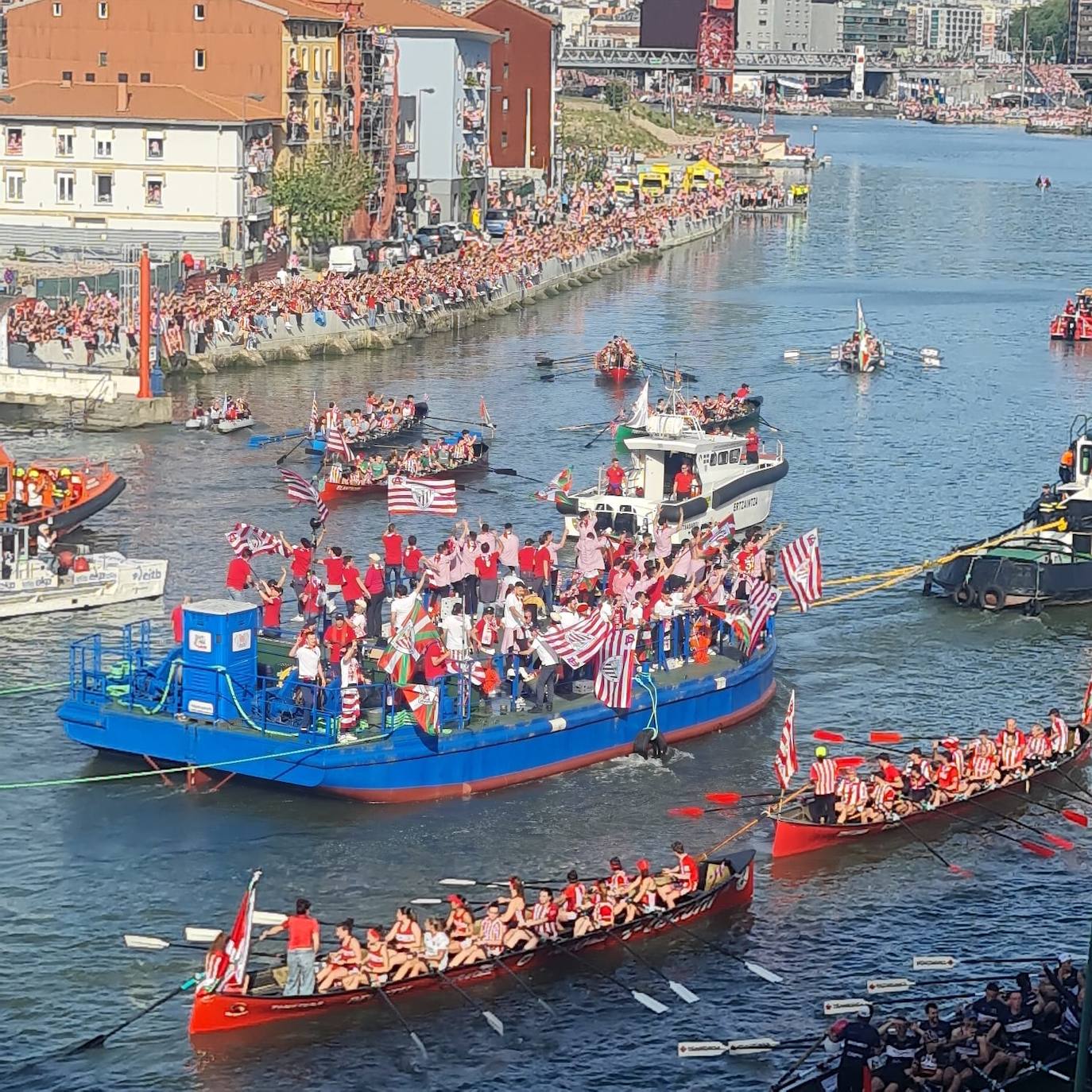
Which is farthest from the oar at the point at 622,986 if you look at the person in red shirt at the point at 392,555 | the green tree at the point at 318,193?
the green tree at the point at 318,193

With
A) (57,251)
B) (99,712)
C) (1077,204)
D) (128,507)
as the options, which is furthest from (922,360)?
(1077,204)

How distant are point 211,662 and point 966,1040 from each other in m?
15.4

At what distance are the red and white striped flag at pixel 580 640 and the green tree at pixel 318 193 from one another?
7115 cm

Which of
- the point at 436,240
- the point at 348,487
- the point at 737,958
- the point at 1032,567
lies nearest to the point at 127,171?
the point at 436,240

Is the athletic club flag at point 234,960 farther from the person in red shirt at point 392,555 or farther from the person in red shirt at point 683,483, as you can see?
the person in red shirt at point 683,483

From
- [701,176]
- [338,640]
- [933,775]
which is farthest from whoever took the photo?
[701,176]

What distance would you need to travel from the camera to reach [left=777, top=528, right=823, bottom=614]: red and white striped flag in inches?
1813

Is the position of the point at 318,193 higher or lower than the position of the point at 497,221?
higher

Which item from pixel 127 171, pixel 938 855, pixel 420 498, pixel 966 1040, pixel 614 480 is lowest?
pixel 938 855

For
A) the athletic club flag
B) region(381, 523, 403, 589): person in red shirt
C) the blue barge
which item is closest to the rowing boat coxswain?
the blue barge

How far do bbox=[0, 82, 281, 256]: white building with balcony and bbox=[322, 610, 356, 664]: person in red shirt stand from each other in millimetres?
63384

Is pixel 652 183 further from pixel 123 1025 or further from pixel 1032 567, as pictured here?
pixel 123 1025

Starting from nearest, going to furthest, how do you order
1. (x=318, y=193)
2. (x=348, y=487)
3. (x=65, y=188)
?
(x=348, y=487), (x=65, y=188), (x=318, y=193)

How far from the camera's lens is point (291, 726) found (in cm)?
3984
